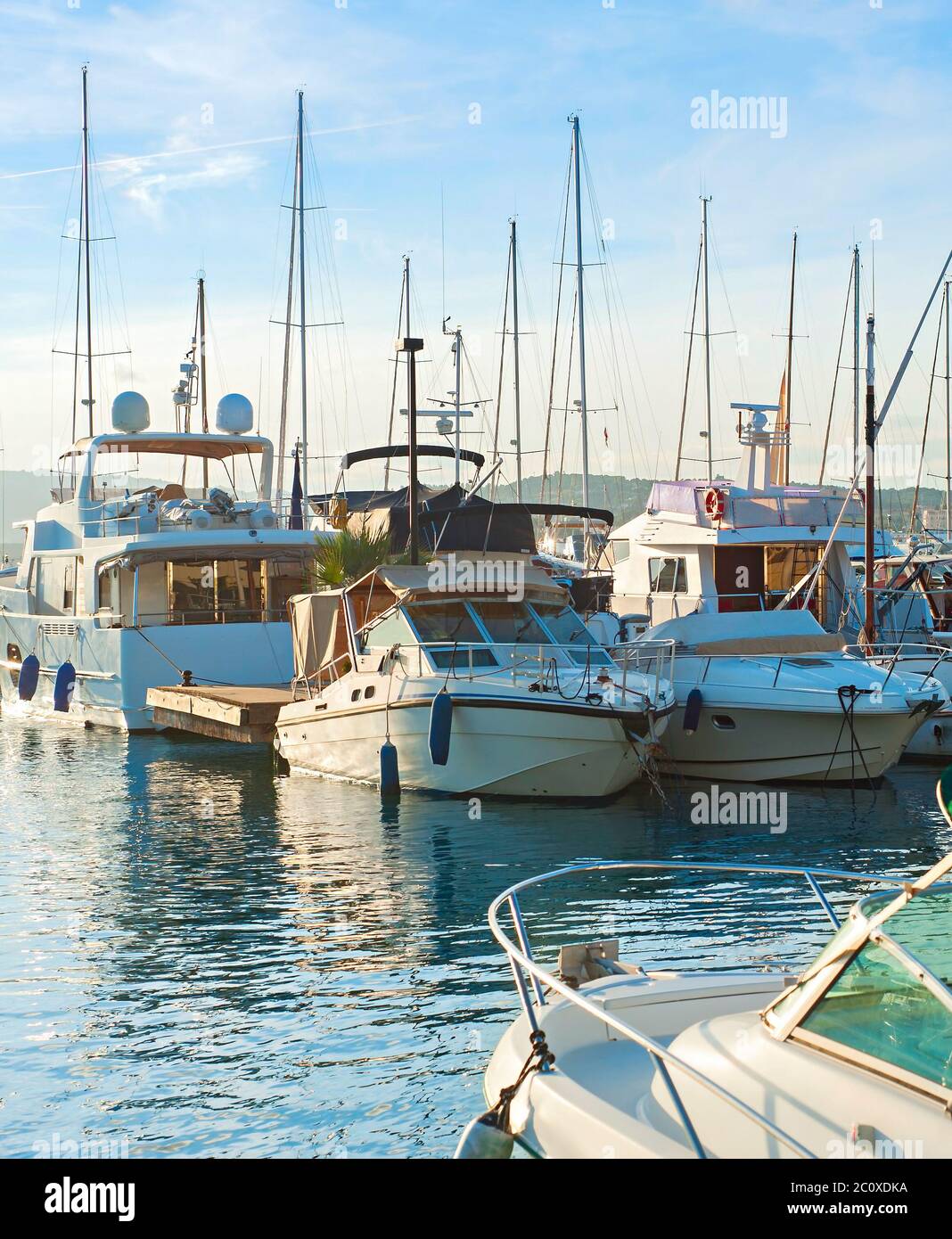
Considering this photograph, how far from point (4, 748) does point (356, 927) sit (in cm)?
1438

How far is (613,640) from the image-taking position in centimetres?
2073

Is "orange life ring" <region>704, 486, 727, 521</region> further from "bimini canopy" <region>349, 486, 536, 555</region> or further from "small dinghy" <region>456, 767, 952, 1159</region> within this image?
"small dinghy" <region>456, 767, 952, 1159</region>

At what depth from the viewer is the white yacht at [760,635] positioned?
1692 cm

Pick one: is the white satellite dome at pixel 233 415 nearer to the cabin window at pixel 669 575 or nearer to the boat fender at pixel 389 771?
the cabin window at pixel 669 575

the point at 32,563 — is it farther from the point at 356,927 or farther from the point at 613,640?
the point at 356,927

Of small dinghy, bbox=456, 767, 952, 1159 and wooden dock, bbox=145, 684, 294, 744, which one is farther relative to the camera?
wooden dock, bbox=145, 684, 294, 744

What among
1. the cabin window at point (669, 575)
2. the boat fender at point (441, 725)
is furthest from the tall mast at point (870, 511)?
the boat fender at point (441, 725)

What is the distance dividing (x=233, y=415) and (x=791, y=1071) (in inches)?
978

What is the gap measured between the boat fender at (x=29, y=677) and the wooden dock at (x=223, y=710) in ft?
16.5

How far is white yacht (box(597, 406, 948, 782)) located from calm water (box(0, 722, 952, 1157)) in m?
0.84

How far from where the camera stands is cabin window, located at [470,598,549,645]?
55.2 ft

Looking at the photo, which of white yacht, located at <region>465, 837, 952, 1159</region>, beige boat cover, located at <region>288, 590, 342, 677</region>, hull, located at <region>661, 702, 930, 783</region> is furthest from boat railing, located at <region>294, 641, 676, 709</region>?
white yacht, located at <region>465, 837, 952, 1159</region>

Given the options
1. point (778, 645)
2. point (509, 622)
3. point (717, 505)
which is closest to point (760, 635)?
point (778, 645)
